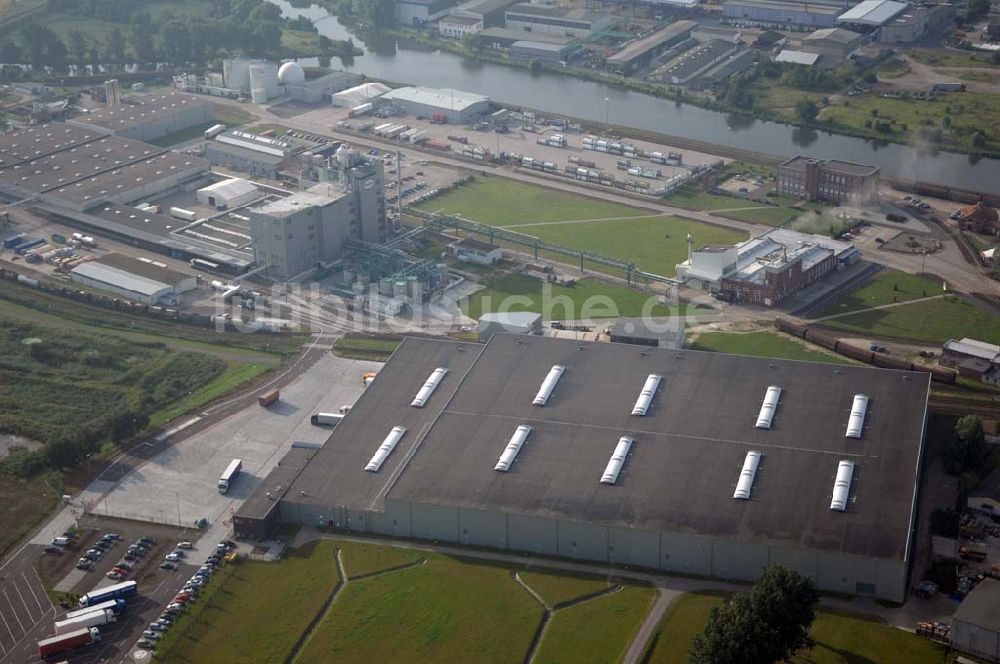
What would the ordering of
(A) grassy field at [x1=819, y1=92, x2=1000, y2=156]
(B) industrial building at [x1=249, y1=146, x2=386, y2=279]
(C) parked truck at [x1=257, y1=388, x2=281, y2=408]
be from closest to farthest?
(C) parked truck at [x1=257, y1=388, x2=281, y2=408] → (B) industrial building at [x1=249, y1=146, x2=386, y2=279] → (A) grassy field at [x1=819, y1=92, x2=1000, y2=156]

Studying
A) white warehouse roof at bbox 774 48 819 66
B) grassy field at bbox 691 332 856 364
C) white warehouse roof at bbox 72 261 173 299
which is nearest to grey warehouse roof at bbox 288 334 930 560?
grassy field at bbox 691 332 856 364

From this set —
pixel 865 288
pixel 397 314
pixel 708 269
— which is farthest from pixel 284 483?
pixel 865 288

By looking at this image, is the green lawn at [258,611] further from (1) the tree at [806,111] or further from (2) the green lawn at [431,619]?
(1) the tree at [806,111]

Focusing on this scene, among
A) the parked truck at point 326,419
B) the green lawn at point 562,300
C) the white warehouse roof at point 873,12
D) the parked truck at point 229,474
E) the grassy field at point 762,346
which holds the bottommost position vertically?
the parked truck at point 229,474

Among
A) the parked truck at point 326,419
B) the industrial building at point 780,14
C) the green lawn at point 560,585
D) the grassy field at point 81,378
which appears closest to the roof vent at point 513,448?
the green lawn at point 560,585

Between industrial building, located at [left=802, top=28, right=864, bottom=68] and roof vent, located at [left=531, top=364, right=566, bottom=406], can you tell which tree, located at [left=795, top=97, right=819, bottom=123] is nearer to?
industrial building, located at [left=802, top=28, right=864, bottom=68]

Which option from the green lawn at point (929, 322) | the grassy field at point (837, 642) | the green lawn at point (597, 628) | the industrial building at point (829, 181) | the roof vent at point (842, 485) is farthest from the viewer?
the industrial building at point (829, 181)

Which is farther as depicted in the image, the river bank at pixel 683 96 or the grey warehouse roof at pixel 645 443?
the river bank at pixel 683 96

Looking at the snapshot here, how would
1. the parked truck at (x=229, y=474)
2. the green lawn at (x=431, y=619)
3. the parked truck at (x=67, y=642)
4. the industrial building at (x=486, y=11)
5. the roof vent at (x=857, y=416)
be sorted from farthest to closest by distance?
the industrial building at (x=486, y=11) < the parked truck at (x=229, y=474) < the roof vent at (x=857, y=416) < the parked truck at (x=67, y=642) < the green lawn at (x=431, y=619)
